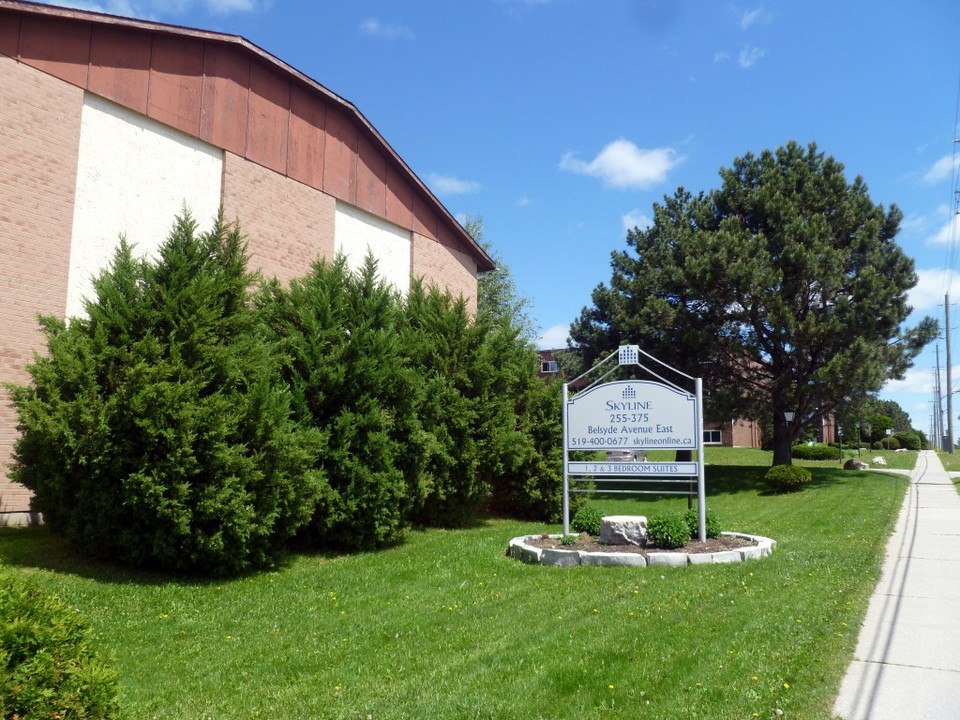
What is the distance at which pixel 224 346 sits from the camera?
880 cm

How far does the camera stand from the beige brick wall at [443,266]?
20625 millimetres

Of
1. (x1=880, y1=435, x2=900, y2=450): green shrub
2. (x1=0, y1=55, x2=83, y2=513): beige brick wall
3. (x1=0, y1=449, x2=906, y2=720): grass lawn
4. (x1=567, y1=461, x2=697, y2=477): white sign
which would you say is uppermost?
(x1=0, y1=55, x2=83, y2=513): beige brick wall

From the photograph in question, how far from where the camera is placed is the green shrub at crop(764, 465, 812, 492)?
2406cm

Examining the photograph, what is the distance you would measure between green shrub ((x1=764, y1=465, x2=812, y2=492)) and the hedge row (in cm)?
1615

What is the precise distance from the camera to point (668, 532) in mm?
9992

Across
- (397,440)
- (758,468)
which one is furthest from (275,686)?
(758,468)

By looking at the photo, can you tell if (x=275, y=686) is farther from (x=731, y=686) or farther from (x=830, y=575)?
(x=830, y=575)

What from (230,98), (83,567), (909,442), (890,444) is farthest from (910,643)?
(909,442)

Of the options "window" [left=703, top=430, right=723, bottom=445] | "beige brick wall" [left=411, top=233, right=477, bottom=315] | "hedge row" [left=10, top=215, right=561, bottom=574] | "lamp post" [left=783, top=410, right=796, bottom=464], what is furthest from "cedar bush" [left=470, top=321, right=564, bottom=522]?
"window" [left=703, top=430, right=723, bottom=445]

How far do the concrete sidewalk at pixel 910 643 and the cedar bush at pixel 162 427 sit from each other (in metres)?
6.18

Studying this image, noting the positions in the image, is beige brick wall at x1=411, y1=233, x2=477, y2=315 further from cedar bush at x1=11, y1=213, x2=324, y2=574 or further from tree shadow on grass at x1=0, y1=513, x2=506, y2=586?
tree shadow on grass at x1=0, y1=513, x2=506, y2=586

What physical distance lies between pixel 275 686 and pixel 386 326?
658cm

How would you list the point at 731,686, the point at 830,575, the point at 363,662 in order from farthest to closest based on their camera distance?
the point at 830,575 < the point at 363,662 < the point at 731,686

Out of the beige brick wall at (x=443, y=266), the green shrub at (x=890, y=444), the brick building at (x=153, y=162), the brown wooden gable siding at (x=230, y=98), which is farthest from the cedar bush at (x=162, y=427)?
the green shrub at (x=890, y=444)
